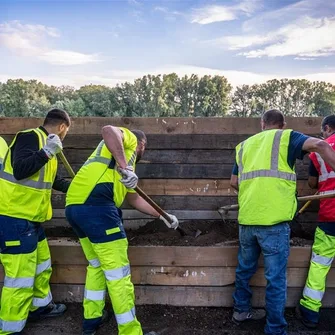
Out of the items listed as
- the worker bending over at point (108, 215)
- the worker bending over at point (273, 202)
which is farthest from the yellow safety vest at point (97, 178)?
the worker bending over at point (273, 202)

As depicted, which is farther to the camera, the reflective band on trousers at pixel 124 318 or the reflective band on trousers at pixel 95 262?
the reflective band on trousers at pixel 95 262

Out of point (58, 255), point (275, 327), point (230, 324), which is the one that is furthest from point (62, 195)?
point (275, 327)

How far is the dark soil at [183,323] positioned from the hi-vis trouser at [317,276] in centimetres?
17

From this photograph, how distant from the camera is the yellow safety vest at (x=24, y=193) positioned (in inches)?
110

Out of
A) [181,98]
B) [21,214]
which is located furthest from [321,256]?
[181,98]

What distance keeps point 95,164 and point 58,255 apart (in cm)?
116

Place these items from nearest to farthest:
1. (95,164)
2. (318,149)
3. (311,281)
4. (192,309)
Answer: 1. (318,149)
2. (95,164)
3. (311,281)
4. (192,309)

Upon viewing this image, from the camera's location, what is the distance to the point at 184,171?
12.8ft

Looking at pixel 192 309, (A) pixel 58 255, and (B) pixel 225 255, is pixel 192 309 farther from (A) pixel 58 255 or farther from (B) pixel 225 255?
(A) pixel 58 255

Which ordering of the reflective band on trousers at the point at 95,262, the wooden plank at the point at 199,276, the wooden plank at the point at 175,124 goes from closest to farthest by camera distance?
the reflective band on trousers at the point at 95,262 → the wooden plank at the point at 199,276 → the wooden plank at the point at 175,124

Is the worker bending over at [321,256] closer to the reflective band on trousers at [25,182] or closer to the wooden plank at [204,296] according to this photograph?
the wooden plank at [204,296]

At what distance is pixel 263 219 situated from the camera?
9.02 ft

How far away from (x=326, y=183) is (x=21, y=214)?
105 inches

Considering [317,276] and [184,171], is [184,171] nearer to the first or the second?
[184,171]
